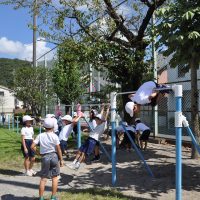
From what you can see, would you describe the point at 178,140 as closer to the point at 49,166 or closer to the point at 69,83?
the point at 49,166

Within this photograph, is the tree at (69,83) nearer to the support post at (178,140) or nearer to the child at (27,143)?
the child at (27,143)

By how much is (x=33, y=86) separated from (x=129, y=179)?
2398 centimetres

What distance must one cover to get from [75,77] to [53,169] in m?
15.5

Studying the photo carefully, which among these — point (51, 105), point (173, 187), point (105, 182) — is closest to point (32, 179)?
point (105, 182)

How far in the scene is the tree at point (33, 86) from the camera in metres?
31.7

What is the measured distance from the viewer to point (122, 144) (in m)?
13.3

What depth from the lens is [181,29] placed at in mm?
7992

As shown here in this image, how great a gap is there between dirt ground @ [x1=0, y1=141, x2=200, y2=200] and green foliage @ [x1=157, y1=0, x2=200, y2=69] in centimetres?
239

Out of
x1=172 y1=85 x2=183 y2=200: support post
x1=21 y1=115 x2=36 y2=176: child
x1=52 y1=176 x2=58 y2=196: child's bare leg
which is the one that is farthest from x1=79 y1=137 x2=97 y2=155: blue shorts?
x1=172 y1=85 x2=183 y2=200: support post

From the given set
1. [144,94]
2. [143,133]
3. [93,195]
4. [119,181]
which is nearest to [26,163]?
[119,181]

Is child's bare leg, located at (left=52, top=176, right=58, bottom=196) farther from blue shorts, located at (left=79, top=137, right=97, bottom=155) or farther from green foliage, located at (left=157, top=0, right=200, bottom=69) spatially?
green foliage, located at (left=157, top=0, right=200, bottom=69)

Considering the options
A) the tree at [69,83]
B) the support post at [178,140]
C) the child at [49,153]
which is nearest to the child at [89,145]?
the child at [49,153]

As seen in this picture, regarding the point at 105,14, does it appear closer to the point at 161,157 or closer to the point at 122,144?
the point at 122,144

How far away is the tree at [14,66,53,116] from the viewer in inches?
1247
